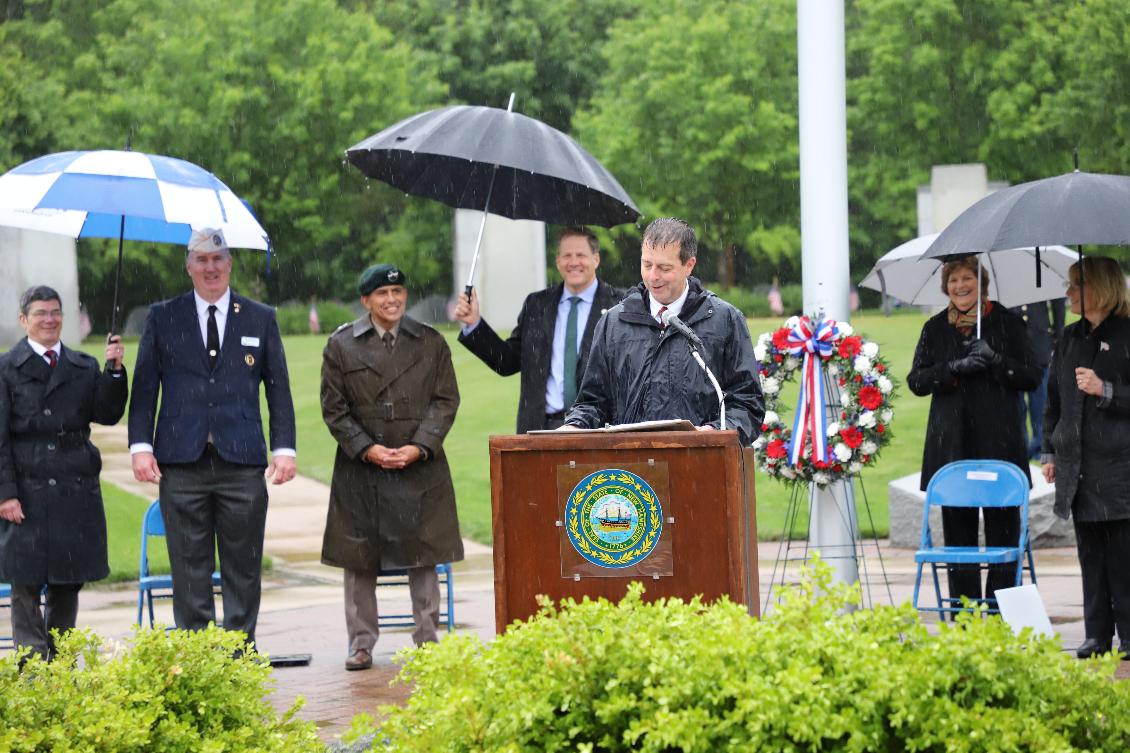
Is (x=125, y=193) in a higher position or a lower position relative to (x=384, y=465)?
higher

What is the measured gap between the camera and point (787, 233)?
44.5 meters

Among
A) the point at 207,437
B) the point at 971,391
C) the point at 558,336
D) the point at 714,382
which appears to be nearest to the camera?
the point at 714,382

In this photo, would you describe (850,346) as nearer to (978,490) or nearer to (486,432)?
(978,490)

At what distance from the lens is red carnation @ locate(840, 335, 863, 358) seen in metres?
8.65

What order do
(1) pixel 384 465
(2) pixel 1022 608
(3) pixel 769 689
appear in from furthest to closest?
1. (1) pixel 384 465
2. (2) pixel 1022 608
3. (3) pixel 769 689

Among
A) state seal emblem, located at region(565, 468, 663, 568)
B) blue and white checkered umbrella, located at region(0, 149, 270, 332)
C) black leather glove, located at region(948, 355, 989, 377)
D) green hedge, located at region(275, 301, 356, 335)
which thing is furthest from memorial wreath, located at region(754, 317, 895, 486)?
green hedge, located at region(275, 301, 356, 335)

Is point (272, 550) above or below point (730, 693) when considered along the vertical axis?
below

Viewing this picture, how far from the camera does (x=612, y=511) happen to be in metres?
5.05

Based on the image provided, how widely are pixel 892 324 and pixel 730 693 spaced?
2956 cm

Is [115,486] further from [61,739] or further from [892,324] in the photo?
[892,324]

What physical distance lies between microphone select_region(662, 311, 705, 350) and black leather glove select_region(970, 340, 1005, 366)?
341 cm

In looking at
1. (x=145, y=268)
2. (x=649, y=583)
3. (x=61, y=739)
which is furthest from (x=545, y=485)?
(x=145, y=268)

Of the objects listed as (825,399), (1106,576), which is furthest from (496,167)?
(1106,576)

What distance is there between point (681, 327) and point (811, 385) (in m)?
3.12
